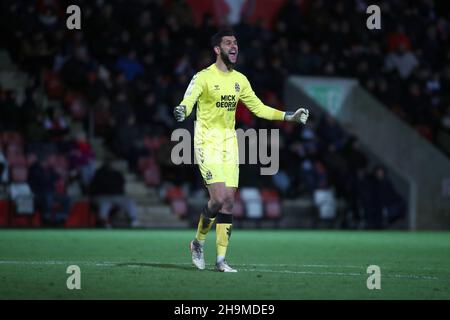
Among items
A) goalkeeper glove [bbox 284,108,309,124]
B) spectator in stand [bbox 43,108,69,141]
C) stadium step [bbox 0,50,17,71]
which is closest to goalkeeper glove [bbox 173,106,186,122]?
goalkeeper glove [bbox 284,108,309,124]

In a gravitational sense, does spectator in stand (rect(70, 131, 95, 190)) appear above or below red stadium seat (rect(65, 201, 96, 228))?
above

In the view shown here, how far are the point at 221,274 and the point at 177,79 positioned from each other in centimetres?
1542

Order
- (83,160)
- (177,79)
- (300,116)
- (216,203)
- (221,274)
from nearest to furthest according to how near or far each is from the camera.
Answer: (221,274)
(216,203)
(300,116)
(83,160)
(177,79)

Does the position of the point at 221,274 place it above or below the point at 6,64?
below

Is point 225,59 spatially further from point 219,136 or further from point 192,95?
point 219,136

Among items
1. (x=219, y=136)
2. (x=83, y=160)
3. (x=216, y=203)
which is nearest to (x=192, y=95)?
(x=219, y=136)

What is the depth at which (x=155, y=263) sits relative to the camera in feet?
43.3

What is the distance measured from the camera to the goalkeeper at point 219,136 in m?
12.0

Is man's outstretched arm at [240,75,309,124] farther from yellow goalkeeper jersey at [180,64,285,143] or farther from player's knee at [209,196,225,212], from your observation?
player's knee at [209,196,225,212]

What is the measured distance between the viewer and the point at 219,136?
1219 cm

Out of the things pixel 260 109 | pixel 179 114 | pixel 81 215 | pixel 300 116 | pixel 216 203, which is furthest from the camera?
pixel 81 215

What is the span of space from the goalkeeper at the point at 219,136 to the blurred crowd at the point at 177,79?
41.2 ft

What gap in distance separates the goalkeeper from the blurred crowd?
12571 mm

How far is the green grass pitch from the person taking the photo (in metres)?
9.67
